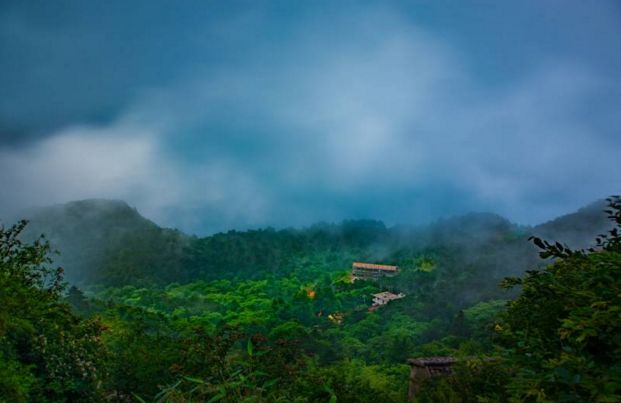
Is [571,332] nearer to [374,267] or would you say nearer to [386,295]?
[386,295]

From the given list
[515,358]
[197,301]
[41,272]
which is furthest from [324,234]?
[515,358]

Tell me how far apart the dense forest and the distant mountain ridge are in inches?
10.8

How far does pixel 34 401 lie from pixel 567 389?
5.95 metres

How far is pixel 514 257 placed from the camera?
5169 cm

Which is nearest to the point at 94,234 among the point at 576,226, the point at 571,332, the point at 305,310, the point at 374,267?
the point at 374,267

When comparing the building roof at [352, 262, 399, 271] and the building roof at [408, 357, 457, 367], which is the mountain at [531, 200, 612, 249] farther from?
the building roof at [408, 357, 457, 367]

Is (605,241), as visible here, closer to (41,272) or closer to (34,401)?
(34,401)

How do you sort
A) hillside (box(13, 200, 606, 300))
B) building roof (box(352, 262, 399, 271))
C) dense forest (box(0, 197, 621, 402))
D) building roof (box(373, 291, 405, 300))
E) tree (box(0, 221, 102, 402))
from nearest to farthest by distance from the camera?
1. dense forest (box(0, 197, 621, 402))
2. tree (box(0, 221, 102, 402))
3. building roof (box(373, 291, 405, 300))
4. hillside (box(13, 200, 606, 300))
5. building roof (box(352, 262, 399, 271))

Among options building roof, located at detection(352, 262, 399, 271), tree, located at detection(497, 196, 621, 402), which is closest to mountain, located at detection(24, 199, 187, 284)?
building roof, located at detection(352, 262, 399, 271)

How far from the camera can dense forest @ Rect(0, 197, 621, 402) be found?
3025mm

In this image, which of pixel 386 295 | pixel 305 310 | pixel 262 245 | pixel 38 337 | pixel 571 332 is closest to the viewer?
pixel 571 332

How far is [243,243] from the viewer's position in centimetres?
7350

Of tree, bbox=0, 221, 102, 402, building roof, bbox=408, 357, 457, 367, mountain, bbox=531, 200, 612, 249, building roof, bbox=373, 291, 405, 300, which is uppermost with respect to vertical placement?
mountain, bbox=531, 200, 612, 249

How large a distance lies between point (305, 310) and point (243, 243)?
1060 inches
